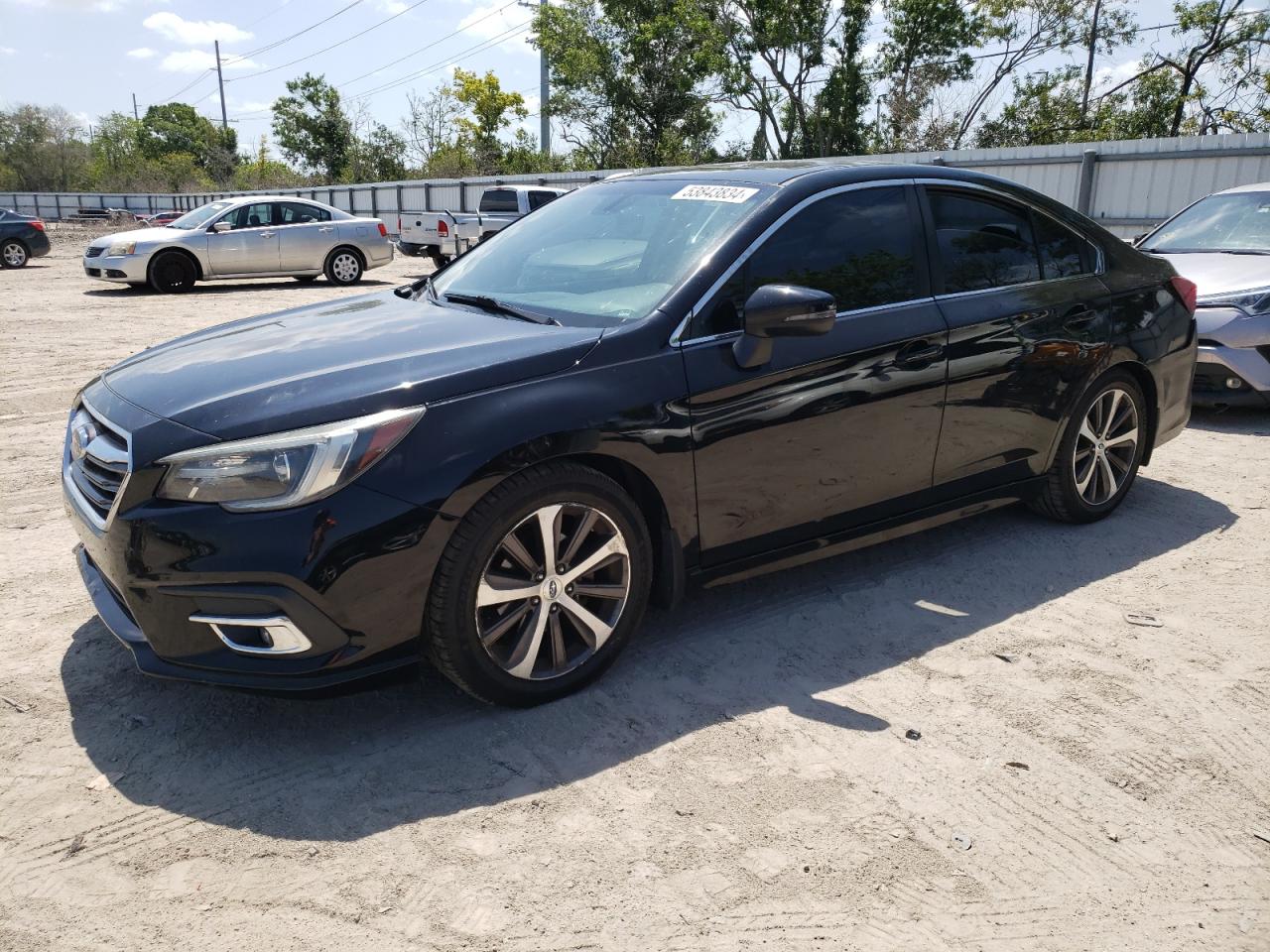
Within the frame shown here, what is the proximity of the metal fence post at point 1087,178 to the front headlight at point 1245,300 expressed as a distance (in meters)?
9.18

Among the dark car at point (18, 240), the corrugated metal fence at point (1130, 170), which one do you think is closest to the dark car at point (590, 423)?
the corrugated metal fence at point (1130, 170)

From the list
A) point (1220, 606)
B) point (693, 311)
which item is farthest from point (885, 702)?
point (1220, 606)

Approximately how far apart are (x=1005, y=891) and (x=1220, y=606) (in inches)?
90.5

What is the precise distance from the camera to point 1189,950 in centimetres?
228

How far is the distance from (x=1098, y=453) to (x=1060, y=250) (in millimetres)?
1012

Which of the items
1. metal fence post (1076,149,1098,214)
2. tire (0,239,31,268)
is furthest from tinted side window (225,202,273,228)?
metal fence post (1076,149,1098,214)

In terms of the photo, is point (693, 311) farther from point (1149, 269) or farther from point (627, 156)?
point (627, 156)

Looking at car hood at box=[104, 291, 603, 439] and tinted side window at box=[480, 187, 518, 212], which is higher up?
tinted side window at box=[480, 187, 518, 212]

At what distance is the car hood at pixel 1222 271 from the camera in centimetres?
719

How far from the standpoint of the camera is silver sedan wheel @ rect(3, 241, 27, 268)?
2248cm

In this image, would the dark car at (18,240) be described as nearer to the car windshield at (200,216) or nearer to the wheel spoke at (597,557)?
the car windshield at (200,216)

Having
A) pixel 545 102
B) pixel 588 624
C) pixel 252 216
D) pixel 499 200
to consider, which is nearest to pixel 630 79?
pixel 545 102

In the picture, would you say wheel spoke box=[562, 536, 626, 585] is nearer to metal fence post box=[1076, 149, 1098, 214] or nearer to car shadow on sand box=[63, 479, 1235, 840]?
car shadow on sand box=[63, 479, 1235, 840]

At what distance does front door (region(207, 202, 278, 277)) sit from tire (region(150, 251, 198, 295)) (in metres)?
0.38
